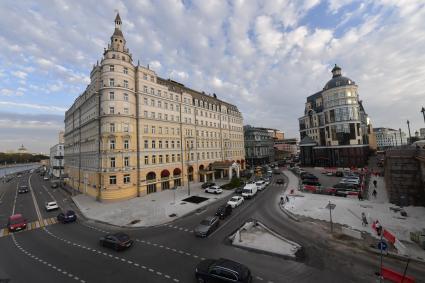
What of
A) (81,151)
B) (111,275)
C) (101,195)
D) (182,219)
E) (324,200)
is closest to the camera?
(111,275)

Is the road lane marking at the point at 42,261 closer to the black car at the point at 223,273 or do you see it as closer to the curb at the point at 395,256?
the black car at the point at 223,273

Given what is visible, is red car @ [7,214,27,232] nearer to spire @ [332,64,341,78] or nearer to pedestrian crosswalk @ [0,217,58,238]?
pedestrian crosswalk @ [0,217,58,238]

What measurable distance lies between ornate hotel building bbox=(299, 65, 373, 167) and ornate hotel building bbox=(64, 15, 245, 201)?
39935mm

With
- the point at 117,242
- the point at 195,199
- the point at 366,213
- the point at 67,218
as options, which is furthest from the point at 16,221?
the point at 366,213

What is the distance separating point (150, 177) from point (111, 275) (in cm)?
3127

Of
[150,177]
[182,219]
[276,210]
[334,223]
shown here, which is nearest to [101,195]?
[150,177]

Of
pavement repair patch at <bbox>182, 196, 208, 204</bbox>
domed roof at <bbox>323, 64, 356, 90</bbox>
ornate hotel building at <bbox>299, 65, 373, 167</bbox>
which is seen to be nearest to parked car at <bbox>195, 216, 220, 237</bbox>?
pavement repair patch at <bbox>182, 196, 208, 204</bbox>

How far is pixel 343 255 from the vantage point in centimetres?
1733

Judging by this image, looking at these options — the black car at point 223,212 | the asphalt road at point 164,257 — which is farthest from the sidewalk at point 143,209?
the black car at point 223,212

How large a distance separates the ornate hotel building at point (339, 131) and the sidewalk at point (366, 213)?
36851 millimetres

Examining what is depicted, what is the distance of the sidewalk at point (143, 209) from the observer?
28212 millimetres

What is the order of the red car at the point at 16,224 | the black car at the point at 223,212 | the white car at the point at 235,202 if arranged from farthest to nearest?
1. the white car at the point at 235,202
2. the black car at the point at 223,212
3. the red car at the point at 16,224

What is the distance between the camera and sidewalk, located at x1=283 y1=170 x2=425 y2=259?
22.3m

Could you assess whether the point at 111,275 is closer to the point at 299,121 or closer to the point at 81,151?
the point at 81,151
